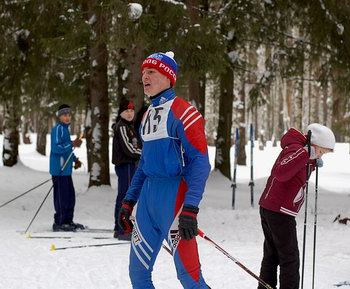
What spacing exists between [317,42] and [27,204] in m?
6.97

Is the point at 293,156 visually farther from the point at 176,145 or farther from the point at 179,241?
Result: the point at 179,241

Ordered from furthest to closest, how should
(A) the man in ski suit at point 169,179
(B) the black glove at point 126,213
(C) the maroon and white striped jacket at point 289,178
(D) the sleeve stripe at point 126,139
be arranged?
(D) the sleeve stripe at point 126,139, (C) the maroon and white striped jacket at point 289,178, (B) the black glove at point 126,213, (A) the man in ski suit at point 169,179

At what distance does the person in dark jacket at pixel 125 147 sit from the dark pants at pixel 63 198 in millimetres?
1264

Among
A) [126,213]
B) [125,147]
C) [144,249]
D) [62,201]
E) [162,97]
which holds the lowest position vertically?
[62,201]

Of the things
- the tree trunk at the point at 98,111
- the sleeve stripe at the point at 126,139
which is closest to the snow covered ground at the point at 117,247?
the tree trunk at the point at 98,111

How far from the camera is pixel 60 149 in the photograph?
9.05 metres

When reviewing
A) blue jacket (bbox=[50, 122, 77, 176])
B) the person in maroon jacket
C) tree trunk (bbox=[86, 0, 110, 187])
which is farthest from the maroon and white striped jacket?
tree trunk (bbox=[86, 0, 110, 187])

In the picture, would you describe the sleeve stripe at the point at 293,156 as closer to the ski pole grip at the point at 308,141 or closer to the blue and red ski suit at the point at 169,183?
the ski pole grip at the point at 308,141

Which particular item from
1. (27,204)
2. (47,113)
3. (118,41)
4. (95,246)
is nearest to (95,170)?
(27,204)

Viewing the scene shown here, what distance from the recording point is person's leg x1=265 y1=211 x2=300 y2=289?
15.9 ft

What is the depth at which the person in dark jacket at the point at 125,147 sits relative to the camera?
812 cm

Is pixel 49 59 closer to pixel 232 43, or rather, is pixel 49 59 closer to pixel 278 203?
pixel 232 43

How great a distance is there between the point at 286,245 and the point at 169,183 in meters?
1.36

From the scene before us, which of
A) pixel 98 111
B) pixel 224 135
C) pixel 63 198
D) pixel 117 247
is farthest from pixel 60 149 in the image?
pixel 224 135
